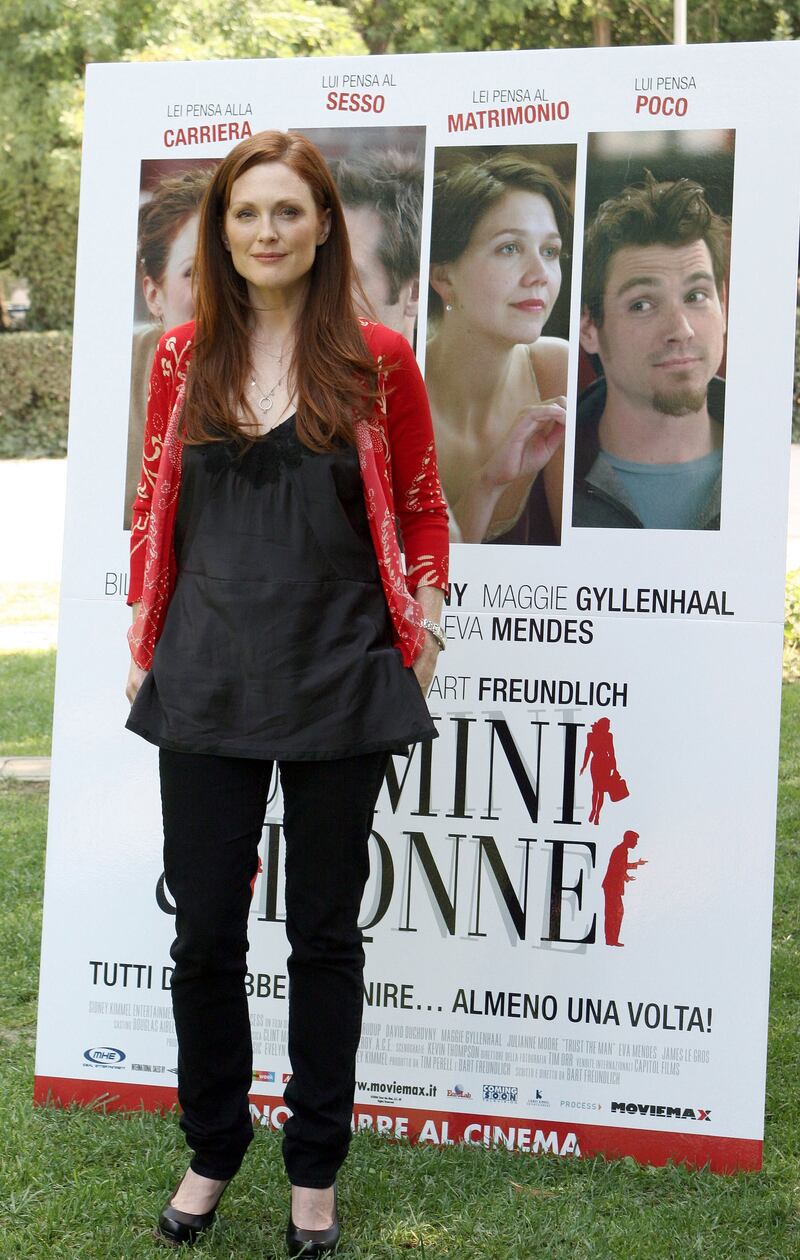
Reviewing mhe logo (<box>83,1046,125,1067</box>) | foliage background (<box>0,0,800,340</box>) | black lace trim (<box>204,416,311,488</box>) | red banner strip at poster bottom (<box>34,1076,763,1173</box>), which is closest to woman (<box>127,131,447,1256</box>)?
black lace trim (<box>204,416,311,488</box>)

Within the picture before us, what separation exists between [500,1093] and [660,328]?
5.43ft

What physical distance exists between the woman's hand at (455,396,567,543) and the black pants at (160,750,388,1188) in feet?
2.42

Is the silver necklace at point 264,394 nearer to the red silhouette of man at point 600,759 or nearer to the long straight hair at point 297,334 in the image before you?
the long straight hair at point 297,334

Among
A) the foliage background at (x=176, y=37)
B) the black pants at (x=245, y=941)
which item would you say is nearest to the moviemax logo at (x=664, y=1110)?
the black pants at (x=245, y=941)

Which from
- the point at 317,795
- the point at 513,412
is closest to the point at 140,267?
the point at 513,412

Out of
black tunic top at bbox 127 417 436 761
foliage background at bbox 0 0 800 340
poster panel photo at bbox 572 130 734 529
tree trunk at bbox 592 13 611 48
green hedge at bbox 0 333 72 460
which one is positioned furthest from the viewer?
green hedge at bbox 0 333 72 460

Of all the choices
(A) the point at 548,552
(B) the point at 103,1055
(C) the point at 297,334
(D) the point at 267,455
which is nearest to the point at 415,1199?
(B) the point at 103,1055

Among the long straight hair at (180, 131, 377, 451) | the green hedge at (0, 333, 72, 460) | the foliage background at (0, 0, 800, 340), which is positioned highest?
the foliage background at (0, 0, 800, 340)

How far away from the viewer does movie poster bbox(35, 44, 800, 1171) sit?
301cm

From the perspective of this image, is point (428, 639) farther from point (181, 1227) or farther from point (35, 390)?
point (35, 390)

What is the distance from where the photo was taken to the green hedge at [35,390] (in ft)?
69.9

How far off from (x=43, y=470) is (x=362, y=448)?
17.5 metres

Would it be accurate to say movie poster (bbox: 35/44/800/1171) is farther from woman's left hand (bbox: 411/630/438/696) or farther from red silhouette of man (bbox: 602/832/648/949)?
woman's left hand (bbox: 411/630/438/696)

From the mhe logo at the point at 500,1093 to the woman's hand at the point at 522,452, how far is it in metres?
1.19
